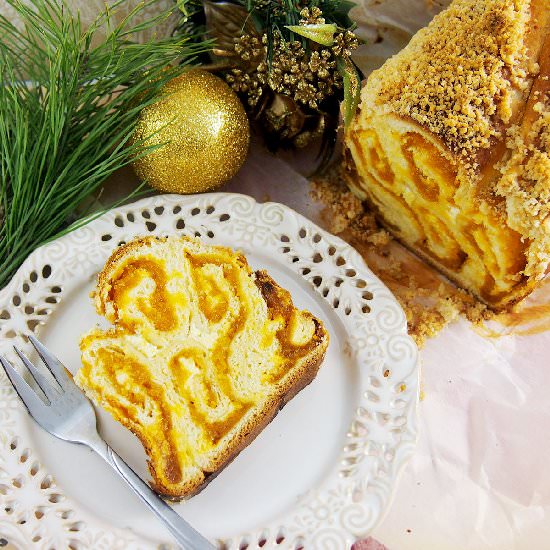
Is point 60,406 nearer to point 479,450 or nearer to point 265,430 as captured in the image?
point 265,430

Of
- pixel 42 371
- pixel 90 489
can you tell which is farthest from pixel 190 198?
pixel 90 489

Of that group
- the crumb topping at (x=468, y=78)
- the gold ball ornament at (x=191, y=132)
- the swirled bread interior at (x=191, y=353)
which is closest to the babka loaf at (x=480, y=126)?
the crumb topping at (x=468, y=78)

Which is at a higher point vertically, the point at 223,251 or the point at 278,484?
the point at 223,251

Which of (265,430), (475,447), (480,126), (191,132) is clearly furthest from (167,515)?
(480,126)

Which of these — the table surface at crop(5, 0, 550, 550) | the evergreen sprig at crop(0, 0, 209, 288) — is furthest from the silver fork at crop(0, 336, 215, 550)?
the table surface at crop(5, 0, 550, 550)

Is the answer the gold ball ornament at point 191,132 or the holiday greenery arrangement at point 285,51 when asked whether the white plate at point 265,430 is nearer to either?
the gold ball ornament at point 191,132

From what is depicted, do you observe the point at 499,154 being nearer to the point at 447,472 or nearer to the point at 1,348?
the point at 447,472
